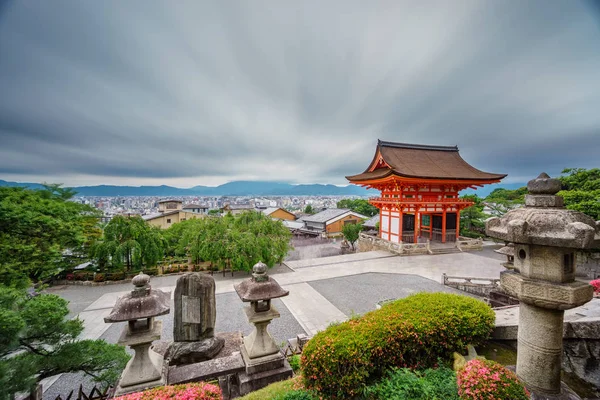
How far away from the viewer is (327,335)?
142 inches

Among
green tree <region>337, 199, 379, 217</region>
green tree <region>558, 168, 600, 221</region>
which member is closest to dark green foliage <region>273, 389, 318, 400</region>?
green tree <region>558, 168, 600, 221</region>

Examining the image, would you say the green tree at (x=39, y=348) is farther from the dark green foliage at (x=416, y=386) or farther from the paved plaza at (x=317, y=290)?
the dark green foliage at (x=416, y=386)

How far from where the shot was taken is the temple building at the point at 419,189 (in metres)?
18.8

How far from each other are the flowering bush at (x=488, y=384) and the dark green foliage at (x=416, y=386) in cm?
24

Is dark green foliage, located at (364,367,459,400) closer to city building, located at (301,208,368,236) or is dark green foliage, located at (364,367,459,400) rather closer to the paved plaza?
the paved plaza

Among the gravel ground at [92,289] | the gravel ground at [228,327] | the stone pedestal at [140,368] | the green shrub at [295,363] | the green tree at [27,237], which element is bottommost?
the gravel ground at [92,289]

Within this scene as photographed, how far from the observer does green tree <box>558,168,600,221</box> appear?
13.5 m

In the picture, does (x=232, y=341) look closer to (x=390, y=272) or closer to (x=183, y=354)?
(x=183, y=354)

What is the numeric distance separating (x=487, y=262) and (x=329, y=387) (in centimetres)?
1681

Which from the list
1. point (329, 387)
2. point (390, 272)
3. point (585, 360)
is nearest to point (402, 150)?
point (390, 272)

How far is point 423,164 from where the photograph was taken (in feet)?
69.2

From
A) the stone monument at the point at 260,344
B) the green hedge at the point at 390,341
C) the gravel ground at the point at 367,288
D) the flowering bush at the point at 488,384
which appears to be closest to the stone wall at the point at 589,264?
the gravel ground at the point at 367,288

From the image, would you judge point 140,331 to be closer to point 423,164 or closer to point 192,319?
point 192,319

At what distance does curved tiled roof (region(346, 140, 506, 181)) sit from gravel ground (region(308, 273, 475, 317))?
7742 mm
